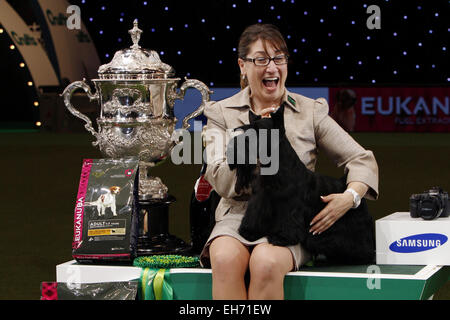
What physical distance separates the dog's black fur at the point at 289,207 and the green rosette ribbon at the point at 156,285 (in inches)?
11.6

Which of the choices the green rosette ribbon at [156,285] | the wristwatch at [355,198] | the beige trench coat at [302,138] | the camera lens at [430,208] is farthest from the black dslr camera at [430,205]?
the green rosette ribbon at [156,285]

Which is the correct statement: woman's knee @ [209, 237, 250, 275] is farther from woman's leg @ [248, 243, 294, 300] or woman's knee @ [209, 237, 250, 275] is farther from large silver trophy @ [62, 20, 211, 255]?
large silver trophy @ [62, 20, 211, 255]

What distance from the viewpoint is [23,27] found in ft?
44.8

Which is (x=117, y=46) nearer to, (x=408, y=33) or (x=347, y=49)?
(x=347, y=49)

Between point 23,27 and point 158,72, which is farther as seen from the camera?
point 23,27

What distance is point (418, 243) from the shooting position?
112 inches

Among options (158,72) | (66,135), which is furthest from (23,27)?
(158,72)

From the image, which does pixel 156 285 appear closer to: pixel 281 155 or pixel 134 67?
pixel 281 155

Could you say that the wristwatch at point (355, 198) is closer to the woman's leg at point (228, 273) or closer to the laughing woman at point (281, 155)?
the laughing woman at point (281, 155)

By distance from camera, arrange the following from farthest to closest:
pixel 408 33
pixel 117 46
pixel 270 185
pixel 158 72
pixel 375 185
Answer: pixel 117 46, pixel 408 33, pixel 158 72, pixel 375 185, pixel 270 185

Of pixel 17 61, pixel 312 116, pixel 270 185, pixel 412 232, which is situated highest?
pixel 17 61

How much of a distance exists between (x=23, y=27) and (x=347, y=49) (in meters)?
5.33

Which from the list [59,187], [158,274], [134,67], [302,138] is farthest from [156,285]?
[59,187]

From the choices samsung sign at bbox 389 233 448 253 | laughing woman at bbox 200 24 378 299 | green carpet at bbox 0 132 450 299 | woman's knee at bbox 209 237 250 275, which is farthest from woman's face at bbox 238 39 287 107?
green carpet at bbox 0 132 450 299
